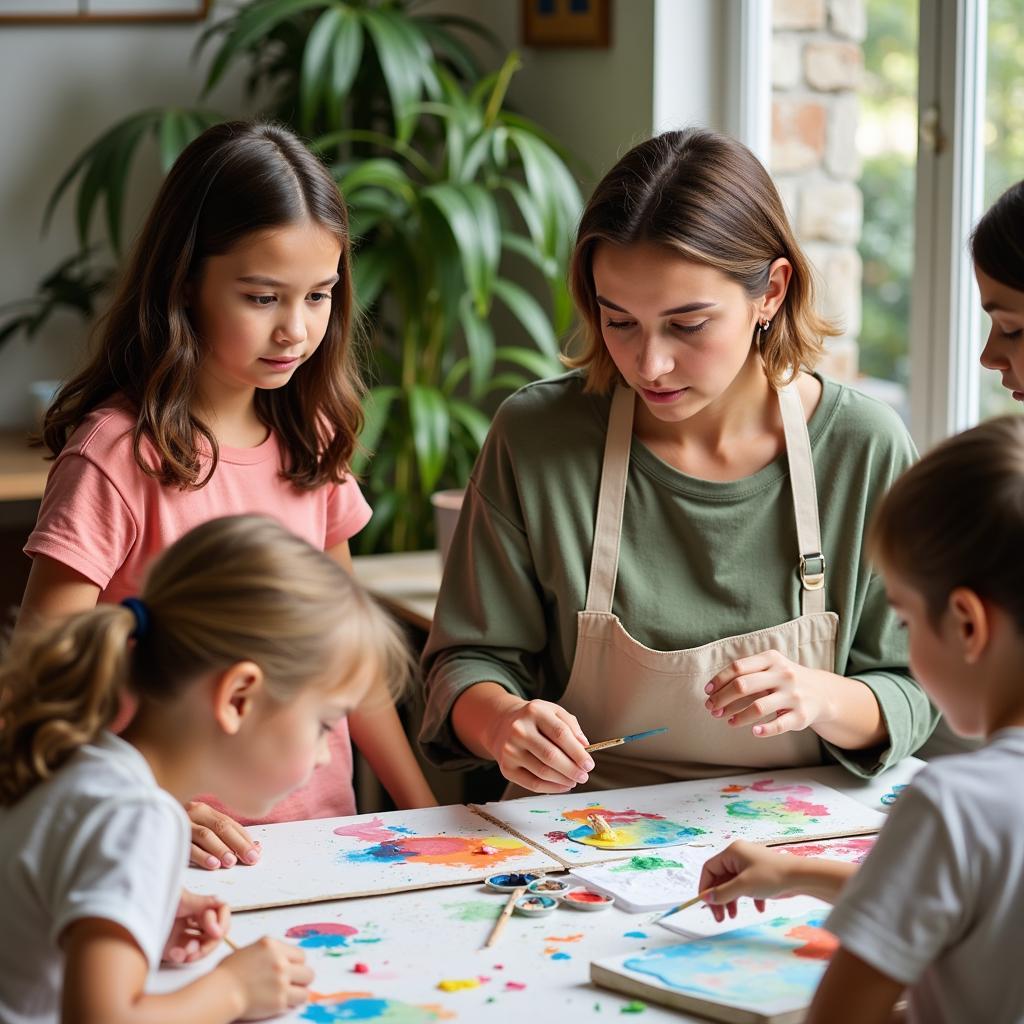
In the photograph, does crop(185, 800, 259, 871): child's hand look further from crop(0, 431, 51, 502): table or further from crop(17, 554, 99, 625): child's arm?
crop(0, 431, 51, 502): table

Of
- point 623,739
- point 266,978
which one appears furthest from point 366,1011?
point 623,739

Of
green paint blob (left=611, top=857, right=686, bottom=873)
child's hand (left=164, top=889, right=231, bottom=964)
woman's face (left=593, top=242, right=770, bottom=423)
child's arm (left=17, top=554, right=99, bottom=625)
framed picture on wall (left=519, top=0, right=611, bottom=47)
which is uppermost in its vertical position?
framed picture on wall (left=519, top=0, right=611, bottom=47)

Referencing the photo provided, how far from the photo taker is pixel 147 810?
3.31 ft

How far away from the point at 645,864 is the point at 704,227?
70 cm

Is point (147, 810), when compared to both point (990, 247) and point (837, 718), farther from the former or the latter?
point (990, 247)

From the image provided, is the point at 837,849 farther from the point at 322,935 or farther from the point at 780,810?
the point at 322,935

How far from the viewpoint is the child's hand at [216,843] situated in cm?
138

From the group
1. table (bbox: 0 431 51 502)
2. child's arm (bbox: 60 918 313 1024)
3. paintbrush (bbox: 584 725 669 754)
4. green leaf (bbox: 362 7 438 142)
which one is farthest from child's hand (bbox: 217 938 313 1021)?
green leaf (bbox: 362 7 438 142)

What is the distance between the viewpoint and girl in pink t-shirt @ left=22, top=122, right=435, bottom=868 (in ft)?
5.28

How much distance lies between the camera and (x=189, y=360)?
1665 millimetres

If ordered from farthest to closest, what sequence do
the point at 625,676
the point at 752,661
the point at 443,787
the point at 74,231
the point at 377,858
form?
the point at 74,231, the point at 443,787, the point at 625,676, the point at 752,661, the point at 377,858

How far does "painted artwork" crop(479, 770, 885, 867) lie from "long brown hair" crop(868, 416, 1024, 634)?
507 millimetres

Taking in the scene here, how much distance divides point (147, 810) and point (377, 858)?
1.44 ft

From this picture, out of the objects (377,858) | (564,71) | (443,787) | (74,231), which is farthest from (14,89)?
(377,858)
